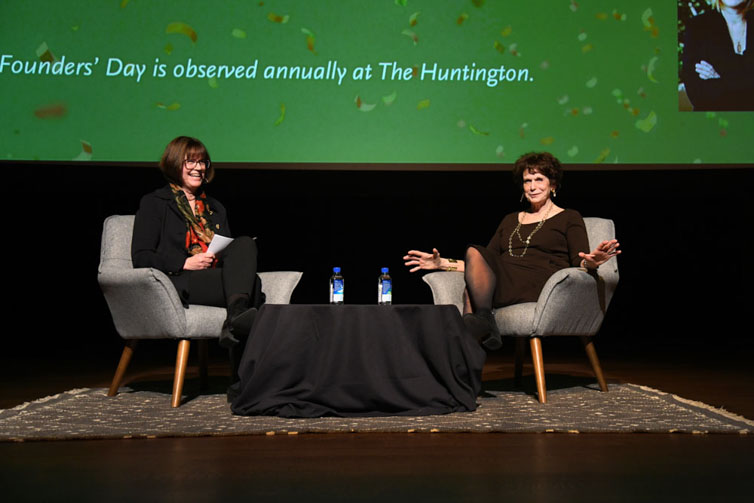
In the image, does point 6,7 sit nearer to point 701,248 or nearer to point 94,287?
point 94,287

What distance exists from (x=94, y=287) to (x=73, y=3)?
2419 millimetres

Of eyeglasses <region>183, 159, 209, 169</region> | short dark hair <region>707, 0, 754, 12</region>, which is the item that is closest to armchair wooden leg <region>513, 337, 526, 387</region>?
eyeglasses <region>183, 159, 209, 169</region>

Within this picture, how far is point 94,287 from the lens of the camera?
19.2ft

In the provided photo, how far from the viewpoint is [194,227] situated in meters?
3.33

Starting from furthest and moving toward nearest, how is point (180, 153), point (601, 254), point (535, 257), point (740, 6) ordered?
point (740, 6)
point (535, 257)
point (180, 153)
point (601, 254)

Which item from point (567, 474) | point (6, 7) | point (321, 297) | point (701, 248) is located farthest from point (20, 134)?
point (701, 248)

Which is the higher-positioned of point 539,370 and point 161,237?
point 161,237

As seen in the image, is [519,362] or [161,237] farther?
[519,362]

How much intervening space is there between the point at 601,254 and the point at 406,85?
1.86 m

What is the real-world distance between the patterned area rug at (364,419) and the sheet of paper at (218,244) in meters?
0.64

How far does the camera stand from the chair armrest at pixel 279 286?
3377mm

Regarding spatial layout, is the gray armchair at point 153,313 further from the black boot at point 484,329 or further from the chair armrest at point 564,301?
the chair armrest at point 564,301

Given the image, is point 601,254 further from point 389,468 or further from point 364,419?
point 389,468

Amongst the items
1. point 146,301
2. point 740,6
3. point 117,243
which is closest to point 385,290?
point 146,301
